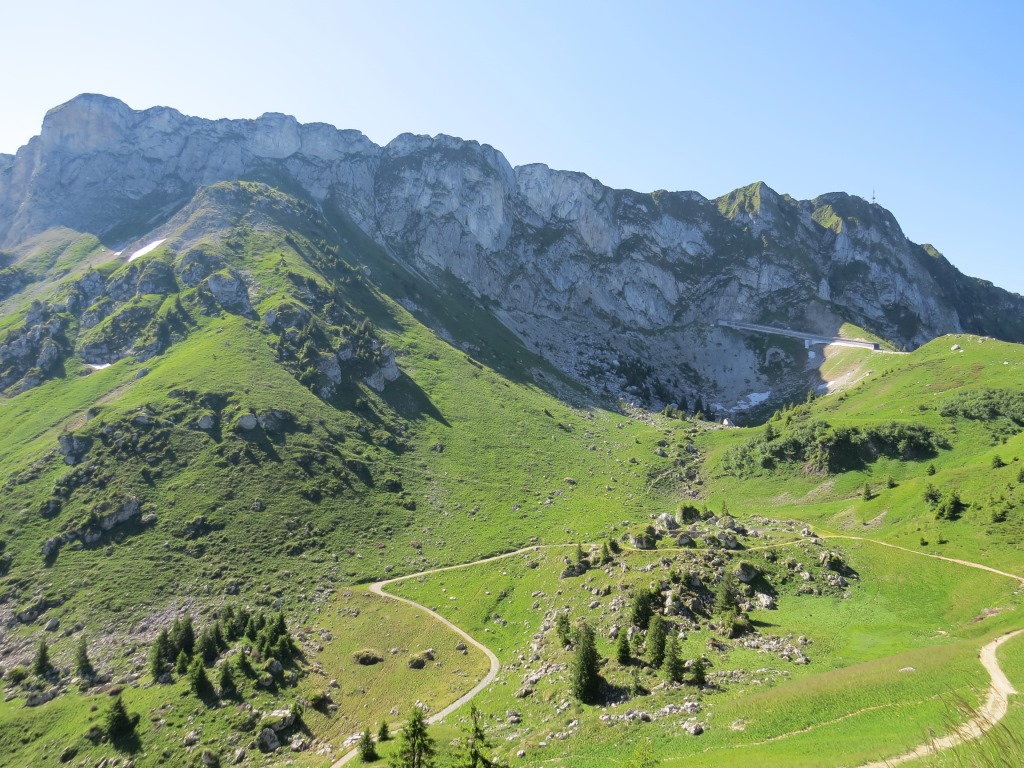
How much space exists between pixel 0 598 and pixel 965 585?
390 feet

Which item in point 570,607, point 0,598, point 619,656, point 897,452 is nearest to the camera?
point 619,656

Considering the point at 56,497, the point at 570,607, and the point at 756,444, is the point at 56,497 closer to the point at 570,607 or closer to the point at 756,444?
the point at 570,607

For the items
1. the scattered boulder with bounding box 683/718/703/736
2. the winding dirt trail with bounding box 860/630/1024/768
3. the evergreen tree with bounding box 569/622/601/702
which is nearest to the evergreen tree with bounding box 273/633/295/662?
the evergreen tree with bounding box 569/622/601/702

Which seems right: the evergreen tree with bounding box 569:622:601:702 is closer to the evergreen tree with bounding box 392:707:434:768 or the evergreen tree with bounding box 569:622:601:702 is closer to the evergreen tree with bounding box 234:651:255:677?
the evergreen tree with bounding box 392:707:434:768

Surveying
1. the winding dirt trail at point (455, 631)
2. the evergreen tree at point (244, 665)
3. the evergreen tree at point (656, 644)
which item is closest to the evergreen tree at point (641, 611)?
the evergreen tree at point (656, 644)

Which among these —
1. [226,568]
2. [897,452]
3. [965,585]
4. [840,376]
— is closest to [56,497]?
[226,568]

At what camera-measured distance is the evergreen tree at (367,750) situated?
4653cm

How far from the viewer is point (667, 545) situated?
7231 cm

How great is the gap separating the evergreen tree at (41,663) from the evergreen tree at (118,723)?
16.9 metres

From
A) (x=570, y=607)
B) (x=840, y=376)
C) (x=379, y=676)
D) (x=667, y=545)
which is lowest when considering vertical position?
(x=379, y=676)

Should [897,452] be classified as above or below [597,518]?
above

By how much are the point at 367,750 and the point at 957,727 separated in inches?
1944

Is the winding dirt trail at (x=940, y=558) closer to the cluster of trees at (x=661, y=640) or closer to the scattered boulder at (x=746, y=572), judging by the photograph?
the scattered boulder at (x=746, y=572)

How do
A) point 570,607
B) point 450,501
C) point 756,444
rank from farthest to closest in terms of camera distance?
point 756,444
point 450,501
point 570,607
